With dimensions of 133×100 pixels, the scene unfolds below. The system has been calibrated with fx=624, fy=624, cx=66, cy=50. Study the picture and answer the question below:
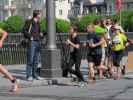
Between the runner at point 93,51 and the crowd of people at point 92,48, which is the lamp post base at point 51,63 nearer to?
the crowd of people at point 92,48

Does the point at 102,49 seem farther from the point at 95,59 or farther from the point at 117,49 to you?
the point at 117,49

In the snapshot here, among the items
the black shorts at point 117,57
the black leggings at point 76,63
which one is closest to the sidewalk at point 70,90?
the black leggings at point 76,63

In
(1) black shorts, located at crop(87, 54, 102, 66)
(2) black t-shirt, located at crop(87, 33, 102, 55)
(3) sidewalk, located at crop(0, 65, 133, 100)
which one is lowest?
(3) sidewalk, located at crop(0, 65, 133, 100)

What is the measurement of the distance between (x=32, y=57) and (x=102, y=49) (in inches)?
80.8

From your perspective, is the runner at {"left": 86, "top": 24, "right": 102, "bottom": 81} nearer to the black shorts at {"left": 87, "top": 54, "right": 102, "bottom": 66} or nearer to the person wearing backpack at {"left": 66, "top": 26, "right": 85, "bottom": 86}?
the black shorts at {"left": 87, "top": 54, "right": 102, "bottom": 66}

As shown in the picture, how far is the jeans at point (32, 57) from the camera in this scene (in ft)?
56.7

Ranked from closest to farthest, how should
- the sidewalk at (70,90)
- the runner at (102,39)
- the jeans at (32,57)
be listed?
the sidewalk at (70,90), the jeans at (32,57), the runner at (102,39)

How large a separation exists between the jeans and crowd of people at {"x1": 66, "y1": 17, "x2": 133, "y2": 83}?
0.98 metres

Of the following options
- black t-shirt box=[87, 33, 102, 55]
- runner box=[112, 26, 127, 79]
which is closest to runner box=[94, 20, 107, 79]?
A: black t-shirt box=[87, 33, 102, 55]

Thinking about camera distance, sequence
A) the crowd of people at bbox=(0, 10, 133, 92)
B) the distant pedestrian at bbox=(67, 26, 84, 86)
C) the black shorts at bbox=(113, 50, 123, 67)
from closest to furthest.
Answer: the distant pedestrian at bbox=(67, 26, 84, 86) < the crowd of people at bbox=(0, 10, 133, 92) < the black shorts at bbox=(113, 50, 123, 67)

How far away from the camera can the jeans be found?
681 inches

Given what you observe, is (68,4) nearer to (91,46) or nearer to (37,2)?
(37,2)

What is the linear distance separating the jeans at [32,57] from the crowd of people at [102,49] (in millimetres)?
985

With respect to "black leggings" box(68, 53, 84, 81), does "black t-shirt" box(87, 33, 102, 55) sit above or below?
above
